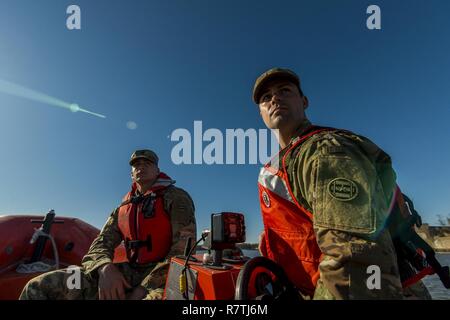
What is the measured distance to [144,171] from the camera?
488cm

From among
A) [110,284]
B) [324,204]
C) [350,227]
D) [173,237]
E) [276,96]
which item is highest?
[276,96]

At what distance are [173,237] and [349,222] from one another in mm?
3254

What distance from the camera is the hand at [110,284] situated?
3438 millimetres

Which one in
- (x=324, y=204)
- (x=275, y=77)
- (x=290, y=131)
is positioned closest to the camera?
(x=324, y=204)

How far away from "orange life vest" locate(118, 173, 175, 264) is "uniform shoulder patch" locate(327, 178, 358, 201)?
10.9 ft

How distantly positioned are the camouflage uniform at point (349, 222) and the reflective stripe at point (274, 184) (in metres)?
0.27

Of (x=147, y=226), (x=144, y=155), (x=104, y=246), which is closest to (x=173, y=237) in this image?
(x=147, y=226)

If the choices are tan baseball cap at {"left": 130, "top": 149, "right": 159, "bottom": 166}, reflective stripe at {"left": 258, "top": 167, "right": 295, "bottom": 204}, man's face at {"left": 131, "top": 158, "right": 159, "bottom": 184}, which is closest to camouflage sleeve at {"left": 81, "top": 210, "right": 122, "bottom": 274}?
man's face at {"left": 131, "top": 158, "right": 159, "bottom": 184}

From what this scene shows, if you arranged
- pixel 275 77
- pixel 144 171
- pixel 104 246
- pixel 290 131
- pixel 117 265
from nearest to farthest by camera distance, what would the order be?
pixel 290 131, pixel 275 77, pixel 117 265, pixel 104 246, pixel 144 171

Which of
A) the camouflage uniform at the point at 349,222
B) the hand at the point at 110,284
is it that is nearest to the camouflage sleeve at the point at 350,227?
the camouflage uniform at the point at 349,222

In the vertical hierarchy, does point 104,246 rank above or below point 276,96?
below

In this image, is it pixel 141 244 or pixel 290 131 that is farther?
pixel 141 244

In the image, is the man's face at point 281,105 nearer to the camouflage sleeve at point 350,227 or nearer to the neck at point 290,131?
the neck at point 290,131

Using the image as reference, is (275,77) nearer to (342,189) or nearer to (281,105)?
(281,105)
